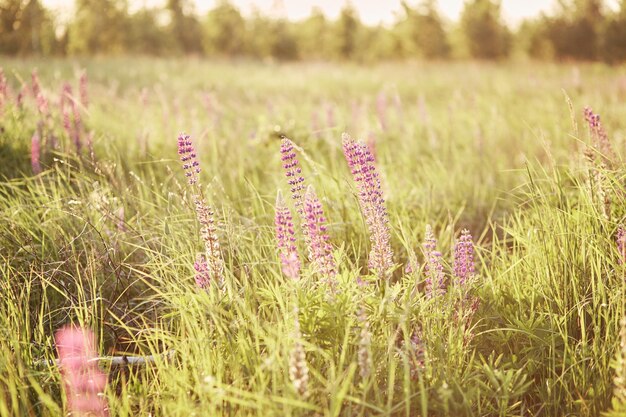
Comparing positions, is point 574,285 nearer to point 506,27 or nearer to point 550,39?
point 550,39

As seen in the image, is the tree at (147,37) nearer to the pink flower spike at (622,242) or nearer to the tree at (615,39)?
the tree at (615,39)

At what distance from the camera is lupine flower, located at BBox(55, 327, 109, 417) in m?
1.87

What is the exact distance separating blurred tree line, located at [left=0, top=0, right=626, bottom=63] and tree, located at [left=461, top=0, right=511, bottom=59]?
2.4 inches

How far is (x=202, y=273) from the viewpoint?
6.63 feet

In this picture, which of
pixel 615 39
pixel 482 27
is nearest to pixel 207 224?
pixel 615 39

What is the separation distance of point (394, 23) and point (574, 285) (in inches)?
1515

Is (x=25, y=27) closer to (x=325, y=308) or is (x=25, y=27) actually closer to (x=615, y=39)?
(x=325, y=308)

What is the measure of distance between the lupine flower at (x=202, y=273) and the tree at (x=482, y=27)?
3470 cm

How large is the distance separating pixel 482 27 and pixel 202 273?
35064 millimetres

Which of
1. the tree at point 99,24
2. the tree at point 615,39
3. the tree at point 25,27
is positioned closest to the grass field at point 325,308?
the tree at point 25,27

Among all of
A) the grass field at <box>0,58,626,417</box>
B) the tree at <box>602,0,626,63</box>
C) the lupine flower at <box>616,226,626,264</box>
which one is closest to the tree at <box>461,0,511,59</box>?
the tree at <box>602,0,626,63</box>

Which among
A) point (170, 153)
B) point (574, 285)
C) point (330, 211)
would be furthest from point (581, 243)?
point (170, 153)

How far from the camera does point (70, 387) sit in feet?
6.13

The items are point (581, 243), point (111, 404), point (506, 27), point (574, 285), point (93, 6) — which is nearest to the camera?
point (111, 404)
